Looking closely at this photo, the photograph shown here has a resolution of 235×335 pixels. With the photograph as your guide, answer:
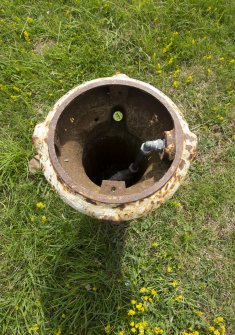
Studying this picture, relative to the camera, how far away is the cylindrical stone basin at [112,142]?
143cm

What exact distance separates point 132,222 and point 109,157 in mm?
552

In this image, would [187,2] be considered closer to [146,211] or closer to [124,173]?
[124,173]

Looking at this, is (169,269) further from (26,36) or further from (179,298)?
(26,36)

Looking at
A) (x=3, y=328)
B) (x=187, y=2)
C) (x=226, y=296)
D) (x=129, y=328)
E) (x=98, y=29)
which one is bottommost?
(x=3, y=328)

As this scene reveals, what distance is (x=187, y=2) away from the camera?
9.78 ft

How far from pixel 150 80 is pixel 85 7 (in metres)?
0.88

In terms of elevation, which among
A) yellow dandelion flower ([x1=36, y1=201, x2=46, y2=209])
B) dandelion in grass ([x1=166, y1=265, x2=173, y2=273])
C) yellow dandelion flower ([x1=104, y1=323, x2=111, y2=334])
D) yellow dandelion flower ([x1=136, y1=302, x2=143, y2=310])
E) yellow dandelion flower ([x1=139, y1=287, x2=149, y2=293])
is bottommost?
yellow dandelion flower ([x1=104, y1=323, x2=111, y2=334])

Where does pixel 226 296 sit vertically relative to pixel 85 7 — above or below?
below

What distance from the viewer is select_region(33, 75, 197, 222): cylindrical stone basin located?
4.68 ft

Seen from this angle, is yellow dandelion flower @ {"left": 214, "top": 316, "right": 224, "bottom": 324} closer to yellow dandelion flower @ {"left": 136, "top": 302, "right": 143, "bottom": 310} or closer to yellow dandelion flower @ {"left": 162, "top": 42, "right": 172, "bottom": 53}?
yellow dandelion flower @ {"left": 136, "top": 302, "right": 143, "bottom": 310}

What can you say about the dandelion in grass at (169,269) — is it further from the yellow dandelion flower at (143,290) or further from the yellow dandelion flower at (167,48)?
the yellow dandelion flower at (167,48)

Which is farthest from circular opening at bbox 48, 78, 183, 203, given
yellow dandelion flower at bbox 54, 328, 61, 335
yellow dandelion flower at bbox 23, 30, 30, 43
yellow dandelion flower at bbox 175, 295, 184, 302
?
yellow dandelion flower at bbox 23, 30, 30, 43

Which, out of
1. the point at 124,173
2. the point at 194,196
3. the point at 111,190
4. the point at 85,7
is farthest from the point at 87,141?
the point at 85,7

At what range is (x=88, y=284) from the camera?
2227 millimetres
